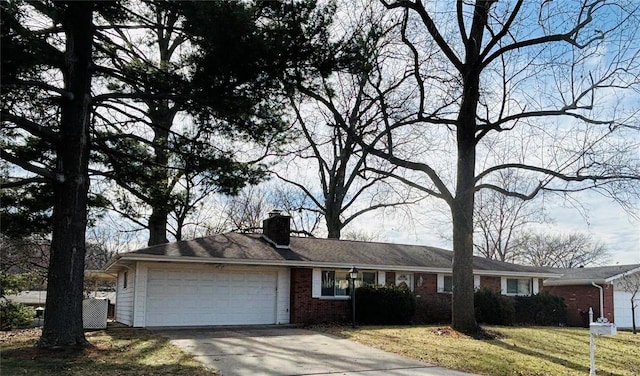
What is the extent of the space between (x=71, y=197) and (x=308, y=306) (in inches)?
385

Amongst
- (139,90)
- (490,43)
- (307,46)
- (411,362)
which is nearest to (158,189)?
(139,90)

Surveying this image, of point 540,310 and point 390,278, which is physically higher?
point 390,278

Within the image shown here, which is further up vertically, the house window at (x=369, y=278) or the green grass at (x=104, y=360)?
the house window at (x=369, y=278)

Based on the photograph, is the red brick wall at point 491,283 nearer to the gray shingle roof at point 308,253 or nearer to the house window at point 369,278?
the gray shingle roof at point 308,253

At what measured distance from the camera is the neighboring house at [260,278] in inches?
655

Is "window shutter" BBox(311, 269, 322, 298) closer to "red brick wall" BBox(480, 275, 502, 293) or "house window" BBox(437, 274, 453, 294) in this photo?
"house window" BBox(437, 274, 453, 294)

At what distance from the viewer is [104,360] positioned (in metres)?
9.85

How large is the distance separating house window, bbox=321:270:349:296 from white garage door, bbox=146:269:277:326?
6.49 ft

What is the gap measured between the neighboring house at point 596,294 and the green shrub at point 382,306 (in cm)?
1105

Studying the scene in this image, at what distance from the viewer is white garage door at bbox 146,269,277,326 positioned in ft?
54.5

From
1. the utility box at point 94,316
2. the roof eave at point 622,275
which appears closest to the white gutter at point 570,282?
the roof eave at point 622,275

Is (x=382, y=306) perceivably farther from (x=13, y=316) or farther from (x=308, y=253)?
(x=13, y=316)

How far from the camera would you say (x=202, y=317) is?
1717 centimetres

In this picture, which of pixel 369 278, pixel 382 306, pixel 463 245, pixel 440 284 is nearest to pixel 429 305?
pixel 440 284
